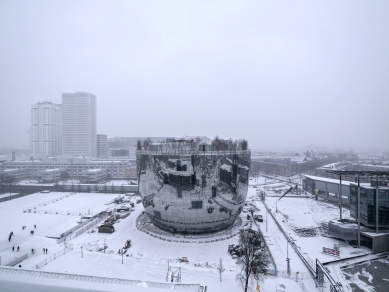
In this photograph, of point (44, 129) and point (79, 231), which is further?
point (44, 129)

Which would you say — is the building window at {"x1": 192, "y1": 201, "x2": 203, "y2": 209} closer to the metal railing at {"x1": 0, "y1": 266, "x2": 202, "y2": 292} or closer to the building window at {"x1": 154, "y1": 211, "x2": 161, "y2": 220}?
the building window at {"x1": 154, "y1": 211, "x2": 161, "y2": 220}

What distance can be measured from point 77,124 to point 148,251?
356 ft

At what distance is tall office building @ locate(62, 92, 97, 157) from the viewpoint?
11444 centimetres

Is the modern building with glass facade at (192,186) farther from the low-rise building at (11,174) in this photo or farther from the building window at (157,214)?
the low-rise building at (11,174)

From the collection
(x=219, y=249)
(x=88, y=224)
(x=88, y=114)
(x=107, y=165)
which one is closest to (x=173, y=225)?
(x=219, y=249)

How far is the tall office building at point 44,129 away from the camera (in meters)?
107

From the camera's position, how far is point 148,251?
2270 centimetres

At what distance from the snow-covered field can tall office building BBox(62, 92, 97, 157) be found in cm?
8194

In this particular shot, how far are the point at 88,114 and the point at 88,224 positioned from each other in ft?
322

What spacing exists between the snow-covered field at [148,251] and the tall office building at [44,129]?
81.9m

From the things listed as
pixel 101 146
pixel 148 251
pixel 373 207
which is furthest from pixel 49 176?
pixel 373 207

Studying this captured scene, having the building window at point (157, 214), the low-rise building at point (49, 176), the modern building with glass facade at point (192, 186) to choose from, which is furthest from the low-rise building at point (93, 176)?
the building window at point (157, 214)

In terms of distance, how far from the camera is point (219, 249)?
914 inches

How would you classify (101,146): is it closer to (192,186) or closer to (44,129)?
(44,129)
